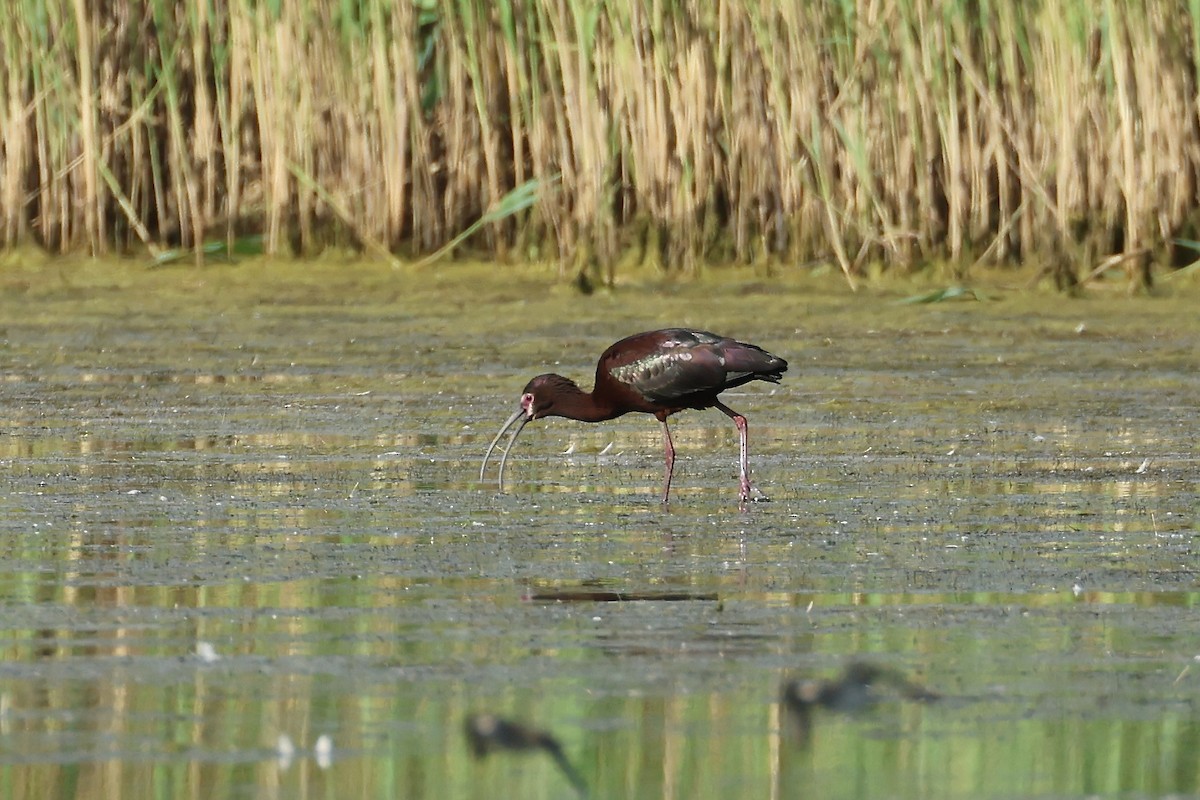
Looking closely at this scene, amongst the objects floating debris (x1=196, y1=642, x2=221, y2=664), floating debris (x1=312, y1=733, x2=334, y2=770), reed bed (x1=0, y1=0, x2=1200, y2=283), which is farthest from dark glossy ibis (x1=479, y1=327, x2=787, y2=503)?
reed bed (x1=0, y1=0, x2=1200, y2=283)

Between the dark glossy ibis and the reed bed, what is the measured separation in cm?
471

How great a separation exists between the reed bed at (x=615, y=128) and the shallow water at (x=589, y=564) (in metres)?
1.08

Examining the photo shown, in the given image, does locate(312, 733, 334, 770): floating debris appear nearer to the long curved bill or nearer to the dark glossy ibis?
the long curved bill

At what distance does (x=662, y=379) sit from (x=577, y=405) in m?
0.38

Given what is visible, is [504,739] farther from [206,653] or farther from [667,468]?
[667,468]

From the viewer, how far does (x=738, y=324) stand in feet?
37.1

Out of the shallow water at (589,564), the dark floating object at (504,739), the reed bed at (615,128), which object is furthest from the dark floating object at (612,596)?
the reed bed at (615,128)

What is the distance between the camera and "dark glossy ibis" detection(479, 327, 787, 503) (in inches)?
292

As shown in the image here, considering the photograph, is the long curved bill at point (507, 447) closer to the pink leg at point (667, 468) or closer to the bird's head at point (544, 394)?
the bird's head at point (544, 394)

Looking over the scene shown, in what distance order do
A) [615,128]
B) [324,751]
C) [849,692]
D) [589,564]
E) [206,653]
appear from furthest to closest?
[615,128], [589,564], [206,653], [849,692], [324,751]

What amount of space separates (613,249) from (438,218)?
1.10 meters

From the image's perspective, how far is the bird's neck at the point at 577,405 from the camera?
772cm

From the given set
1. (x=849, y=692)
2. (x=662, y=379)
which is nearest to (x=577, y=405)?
(x=662, y=379)

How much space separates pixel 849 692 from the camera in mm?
4348
